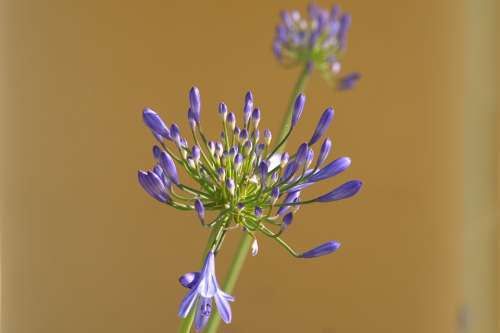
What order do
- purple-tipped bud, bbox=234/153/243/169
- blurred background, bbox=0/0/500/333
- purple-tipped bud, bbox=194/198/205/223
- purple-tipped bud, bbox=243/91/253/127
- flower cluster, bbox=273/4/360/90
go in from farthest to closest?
blurred background, bbox=0/0/500/333, flower cluster, bbox=273/4/360/90, purple-tipped bud, bbox=243/91/253/127, purple-tipped bud, bbox=234/153/243/169, purple-tipped bud, bbox=194/198/205/223

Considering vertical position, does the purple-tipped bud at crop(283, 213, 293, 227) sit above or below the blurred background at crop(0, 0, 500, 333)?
below

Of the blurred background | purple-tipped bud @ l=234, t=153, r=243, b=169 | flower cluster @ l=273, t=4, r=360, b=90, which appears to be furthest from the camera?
the blurred background

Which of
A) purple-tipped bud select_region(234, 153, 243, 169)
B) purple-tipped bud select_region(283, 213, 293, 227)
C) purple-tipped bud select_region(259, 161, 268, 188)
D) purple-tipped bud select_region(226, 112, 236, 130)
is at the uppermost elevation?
purple-tipped bud select_region(226, 112, 236, 130)

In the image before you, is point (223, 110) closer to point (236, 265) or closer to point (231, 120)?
point (231, 120)

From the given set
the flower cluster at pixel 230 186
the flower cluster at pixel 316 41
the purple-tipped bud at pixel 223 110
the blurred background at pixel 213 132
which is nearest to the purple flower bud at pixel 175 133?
the flower cluster at pixel 230 186

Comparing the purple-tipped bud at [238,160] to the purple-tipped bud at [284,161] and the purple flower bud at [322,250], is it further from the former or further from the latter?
the purple flower bud at [322,250]

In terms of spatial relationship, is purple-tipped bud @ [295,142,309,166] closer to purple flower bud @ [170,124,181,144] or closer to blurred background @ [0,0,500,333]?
purple flower bud @ [170,124,181,144]

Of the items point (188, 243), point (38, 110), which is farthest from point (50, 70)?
point (188, 243)

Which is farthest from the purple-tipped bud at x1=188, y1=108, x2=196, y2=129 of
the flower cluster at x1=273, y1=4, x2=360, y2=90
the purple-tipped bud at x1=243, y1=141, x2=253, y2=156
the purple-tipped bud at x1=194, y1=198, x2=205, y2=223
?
the flower cluster at x1=273, y1=4, x2=360, y2=90

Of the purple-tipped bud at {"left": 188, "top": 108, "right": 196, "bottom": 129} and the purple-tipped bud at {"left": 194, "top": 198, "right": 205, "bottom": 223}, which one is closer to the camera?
the purple-tipped bud at {"left": 194, "top": 198, "right": 205, "bottom": 223}
